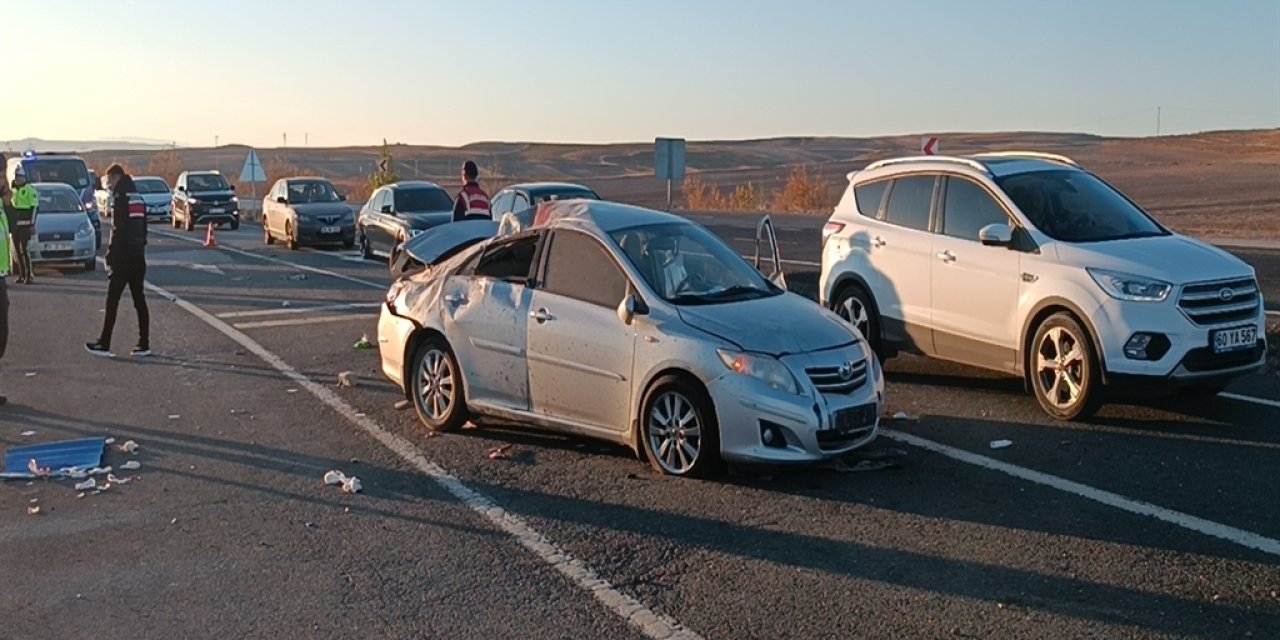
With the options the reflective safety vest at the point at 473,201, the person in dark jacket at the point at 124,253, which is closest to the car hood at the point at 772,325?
the reflective safety vest at the point at 473,201

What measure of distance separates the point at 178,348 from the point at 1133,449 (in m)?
9.90

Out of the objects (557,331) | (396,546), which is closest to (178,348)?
(557,331)

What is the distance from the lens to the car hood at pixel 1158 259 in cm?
890

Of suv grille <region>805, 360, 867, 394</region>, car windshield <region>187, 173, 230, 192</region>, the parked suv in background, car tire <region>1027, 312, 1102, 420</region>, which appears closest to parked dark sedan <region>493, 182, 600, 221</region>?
car tire <region>1027, 312, 1102, 420</region>

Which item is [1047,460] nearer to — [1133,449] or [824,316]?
[1133,449]

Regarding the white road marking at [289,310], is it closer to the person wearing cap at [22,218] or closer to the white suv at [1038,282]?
the person wearing cap at [22,218]

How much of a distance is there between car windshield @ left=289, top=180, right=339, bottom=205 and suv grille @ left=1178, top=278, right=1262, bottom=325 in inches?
921

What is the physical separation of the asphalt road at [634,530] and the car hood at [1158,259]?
3.55 ft

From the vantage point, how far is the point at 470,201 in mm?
14961

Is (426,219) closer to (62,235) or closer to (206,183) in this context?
(62,235)

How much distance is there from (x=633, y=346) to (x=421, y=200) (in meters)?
17.1

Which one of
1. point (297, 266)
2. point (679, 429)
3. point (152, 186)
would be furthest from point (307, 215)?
point (679, 429)

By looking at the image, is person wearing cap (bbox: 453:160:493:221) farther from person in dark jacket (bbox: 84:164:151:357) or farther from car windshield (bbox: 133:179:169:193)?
car windshield (bbox: 133:179:169:193)

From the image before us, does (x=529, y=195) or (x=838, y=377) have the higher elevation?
(x=529, y=195)
